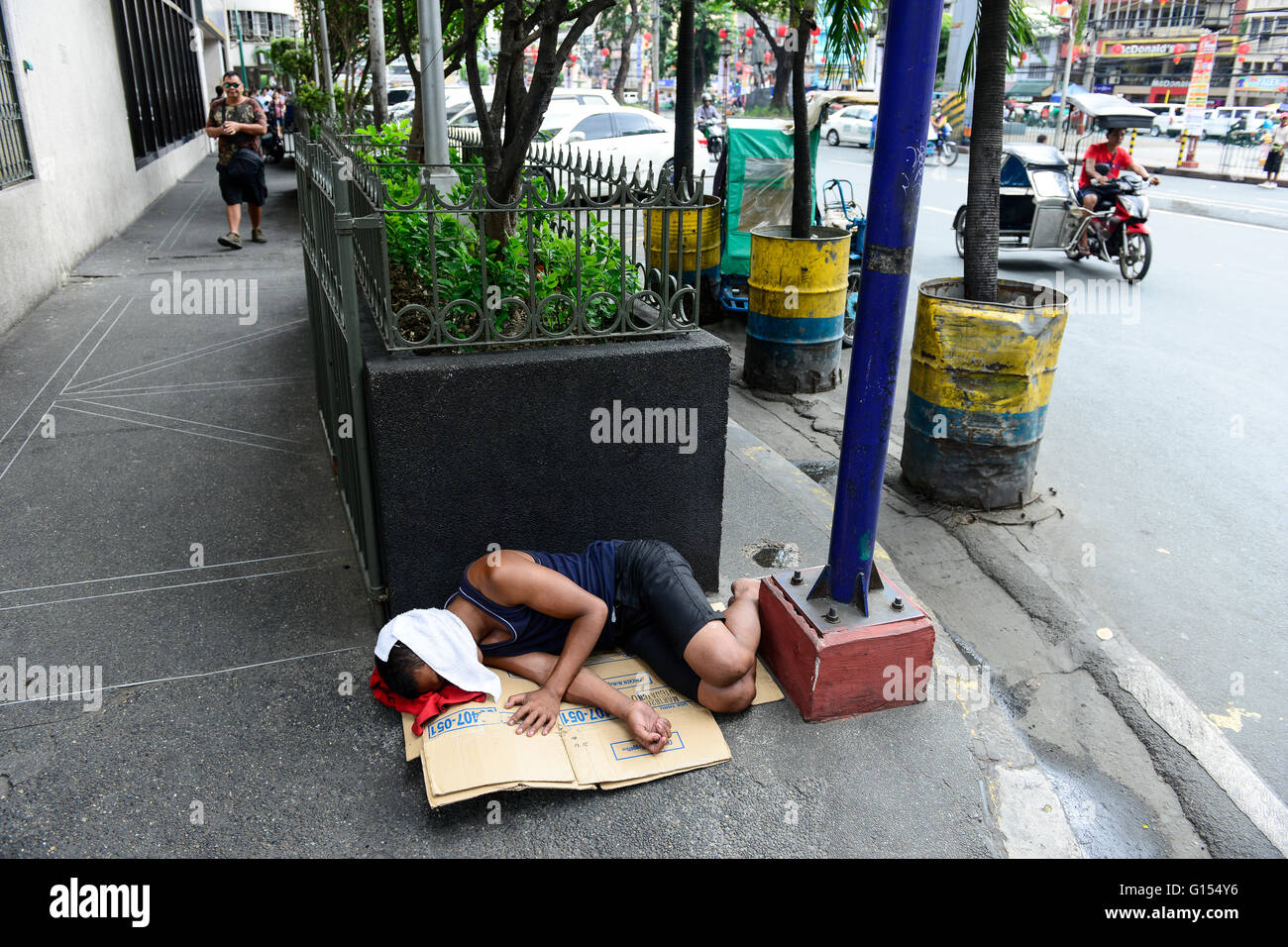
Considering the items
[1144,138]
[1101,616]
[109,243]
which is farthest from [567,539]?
[1144,138]

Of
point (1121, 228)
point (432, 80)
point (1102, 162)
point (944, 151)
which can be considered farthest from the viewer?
point (944, 151)

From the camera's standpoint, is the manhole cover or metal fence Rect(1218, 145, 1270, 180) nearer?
the manhole cover

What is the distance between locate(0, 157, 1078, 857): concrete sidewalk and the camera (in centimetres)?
262

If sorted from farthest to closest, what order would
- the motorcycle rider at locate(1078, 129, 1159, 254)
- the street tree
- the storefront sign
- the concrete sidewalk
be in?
the storefront sign < the motorcycle rider at locate(1078, 129, 1159, 254) < the street tree < the concrete sidewalk

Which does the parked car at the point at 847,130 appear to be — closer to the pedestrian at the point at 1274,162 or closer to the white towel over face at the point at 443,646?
the pedestrian at the point at 1274,162

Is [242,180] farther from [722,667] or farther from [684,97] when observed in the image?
[722,667]

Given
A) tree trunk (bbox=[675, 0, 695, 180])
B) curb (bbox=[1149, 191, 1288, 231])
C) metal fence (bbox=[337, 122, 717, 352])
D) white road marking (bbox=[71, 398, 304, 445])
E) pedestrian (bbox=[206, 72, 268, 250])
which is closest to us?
metal fence (bbox=[337, 122, 717, 352])

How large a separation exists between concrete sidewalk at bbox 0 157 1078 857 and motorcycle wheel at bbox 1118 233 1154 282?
8462 mm

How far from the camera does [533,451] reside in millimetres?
3340

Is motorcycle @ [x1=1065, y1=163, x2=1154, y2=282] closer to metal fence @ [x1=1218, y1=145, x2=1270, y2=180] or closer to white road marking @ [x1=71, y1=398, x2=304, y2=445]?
white road marking @ [x1=71, y1=398, x2=304, y2=445]

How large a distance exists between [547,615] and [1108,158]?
11841 millimetres

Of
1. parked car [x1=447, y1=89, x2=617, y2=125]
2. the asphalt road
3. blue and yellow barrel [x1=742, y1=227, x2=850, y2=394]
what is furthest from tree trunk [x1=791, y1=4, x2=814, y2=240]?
parked car [x1=447, y1=89, x2=617, y2=125]

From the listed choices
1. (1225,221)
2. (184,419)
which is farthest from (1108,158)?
(184,419)

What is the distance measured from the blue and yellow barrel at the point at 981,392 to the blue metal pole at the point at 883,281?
6.75ft
